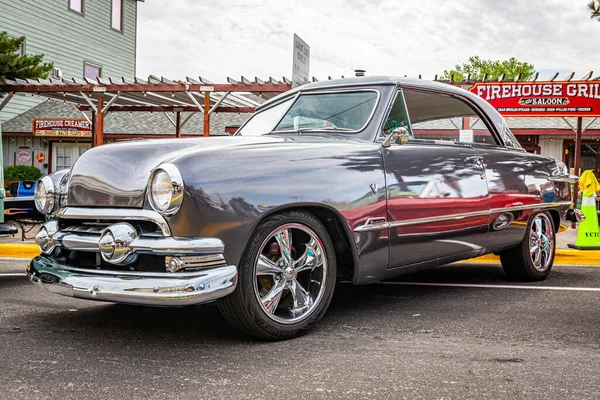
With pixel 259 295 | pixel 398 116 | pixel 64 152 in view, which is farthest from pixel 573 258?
pixel 64 152

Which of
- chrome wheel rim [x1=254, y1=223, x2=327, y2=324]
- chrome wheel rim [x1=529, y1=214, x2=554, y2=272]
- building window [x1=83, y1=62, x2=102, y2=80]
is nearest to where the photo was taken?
chrome wheel rim [x1=254, y1=223, x2=327, y2=324]

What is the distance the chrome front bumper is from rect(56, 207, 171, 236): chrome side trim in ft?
0.79

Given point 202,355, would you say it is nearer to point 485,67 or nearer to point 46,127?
point 46,127

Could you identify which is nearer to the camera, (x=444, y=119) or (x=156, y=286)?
(x=156, y=286)

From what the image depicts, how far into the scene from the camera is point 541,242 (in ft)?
19.3

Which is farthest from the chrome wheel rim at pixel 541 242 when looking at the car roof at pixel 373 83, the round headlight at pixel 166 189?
the round headlight at pixel 166 189

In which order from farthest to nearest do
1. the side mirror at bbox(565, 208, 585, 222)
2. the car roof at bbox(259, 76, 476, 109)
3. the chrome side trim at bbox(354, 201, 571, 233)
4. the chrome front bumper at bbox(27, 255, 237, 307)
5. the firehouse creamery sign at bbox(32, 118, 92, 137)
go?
the firehouse creamery sign at bbox(32, 118, 92, 137)
the side mirror at bbox(565, 208, 585, 222)
the car roof at bbox(259, 76, 476, 109)
the chrome side trim at bbox(354, 201, 571, 233)
the chrome front bumper at bbox(27, 255, 237, 307)

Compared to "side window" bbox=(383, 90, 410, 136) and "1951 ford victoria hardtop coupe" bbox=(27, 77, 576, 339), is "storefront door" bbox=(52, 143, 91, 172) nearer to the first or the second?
"1951 ford victoria hardtop coupe" bbox=(27, 77, 576, 339)

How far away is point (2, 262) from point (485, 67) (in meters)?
63.5

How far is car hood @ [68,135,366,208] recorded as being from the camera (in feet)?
11.4

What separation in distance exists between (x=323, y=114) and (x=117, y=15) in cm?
2410

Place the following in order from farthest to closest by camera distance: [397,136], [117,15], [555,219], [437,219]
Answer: [117,15] → [555,219] → [437,219] → [397,136]

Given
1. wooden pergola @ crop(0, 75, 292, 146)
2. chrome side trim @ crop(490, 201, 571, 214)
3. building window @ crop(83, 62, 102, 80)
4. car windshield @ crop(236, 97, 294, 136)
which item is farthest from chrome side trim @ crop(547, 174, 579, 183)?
building window @ crop(83, 62, 102, 80)

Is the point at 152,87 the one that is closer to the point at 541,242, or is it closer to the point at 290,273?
the point at 541,242
